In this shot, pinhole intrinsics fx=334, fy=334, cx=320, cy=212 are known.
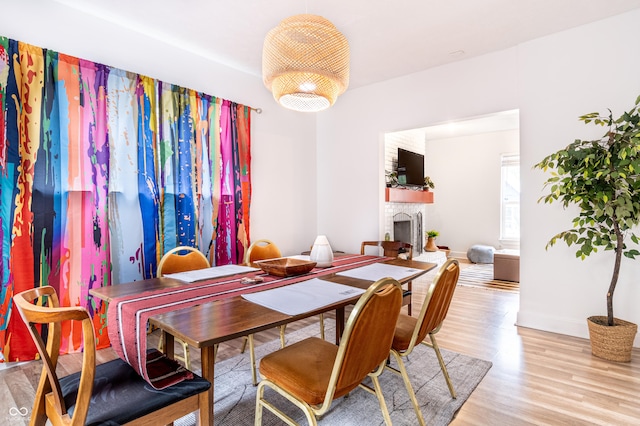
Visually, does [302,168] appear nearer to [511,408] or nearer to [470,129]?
[511,408]

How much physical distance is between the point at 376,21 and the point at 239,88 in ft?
5.64

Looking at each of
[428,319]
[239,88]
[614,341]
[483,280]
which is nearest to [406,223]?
[483,280]

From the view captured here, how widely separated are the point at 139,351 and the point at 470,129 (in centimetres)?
675

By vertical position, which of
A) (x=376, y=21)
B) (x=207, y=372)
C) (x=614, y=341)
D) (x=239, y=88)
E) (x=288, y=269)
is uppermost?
(x=376, y=21)

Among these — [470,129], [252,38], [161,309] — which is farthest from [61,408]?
[470,129]

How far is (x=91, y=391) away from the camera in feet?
3.48

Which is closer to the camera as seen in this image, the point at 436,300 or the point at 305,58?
the point at 436,300

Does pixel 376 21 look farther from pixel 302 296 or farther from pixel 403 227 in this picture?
pixel 403 227

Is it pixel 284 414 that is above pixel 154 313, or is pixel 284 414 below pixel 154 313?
below

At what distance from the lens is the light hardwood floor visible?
69.9 inches

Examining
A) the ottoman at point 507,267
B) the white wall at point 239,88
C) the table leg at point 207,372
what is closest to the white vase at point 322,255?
the table leg at point 207,372

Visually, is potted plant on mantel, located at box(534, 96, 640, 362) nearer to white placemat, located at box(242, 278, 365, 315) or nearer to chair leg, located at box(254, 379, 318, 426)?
white placemat, located at box(242, 278, 365, 315)

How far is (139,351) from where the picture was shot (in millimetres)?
1228

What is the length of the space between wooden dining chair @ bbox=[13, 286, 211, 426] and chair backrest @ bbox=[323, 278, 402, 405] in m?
0.51
